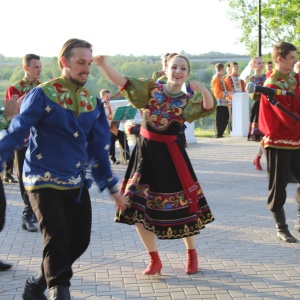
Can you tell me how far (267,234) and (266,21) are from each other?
22.0 metres

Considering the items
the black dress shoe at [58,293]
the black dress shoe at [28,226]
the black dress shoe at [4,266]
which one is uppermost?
the black dress shoe at [58,293]

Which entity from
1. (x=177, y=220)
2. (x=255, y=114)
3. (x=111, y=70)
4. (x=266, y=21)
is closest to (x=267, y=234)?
(x=177, y=220)

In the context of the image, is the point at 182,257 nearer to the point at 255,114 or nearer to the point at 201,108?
the point at 201,108

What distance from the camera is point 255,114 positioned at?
12.7 m

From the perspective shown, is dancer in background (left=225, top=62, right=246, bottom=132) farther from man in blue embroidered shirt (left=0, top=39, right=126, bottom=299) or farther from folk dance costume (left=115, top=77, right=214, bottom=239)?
man in blue embroidered shirt (left=0, top=39, right=126, bottom=299)

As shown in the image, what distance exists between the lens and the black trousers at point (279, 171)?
23.8 ft

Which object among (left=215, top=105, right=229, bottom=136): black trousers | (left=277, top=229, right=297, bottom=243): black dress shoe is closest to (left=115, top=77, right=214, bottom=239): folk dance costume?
(left=277, top=229, right=297, bottom=243): black dress shoe

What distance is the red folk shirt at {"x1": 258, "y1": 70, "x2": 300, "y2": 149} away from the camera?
7.18 m

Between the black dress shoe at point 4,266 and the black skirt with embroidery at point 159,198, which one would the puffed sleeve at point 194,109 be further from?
the black dress shoe at point 4,266

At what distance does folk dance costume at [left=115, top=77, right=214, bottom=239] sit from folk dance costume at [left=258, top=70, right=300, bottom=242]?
4.26 ft

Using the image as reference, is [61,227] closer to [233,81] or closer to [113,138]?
[113,138]

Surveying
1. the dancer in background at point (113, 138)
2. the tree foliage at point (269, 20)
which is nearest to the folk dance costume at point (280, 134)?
the dancer in background at point (113, 138)

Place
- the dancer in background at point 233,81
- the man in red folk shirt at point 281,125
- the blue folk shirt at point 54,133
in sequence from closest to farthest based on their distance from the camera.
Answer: the blue folk shirt at point 54,133 < the man in red folk shirt at point 281,125 < the dancer in background at point 233,81

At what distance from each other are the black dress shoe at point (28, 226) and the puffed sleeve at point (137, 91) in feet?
8.28
